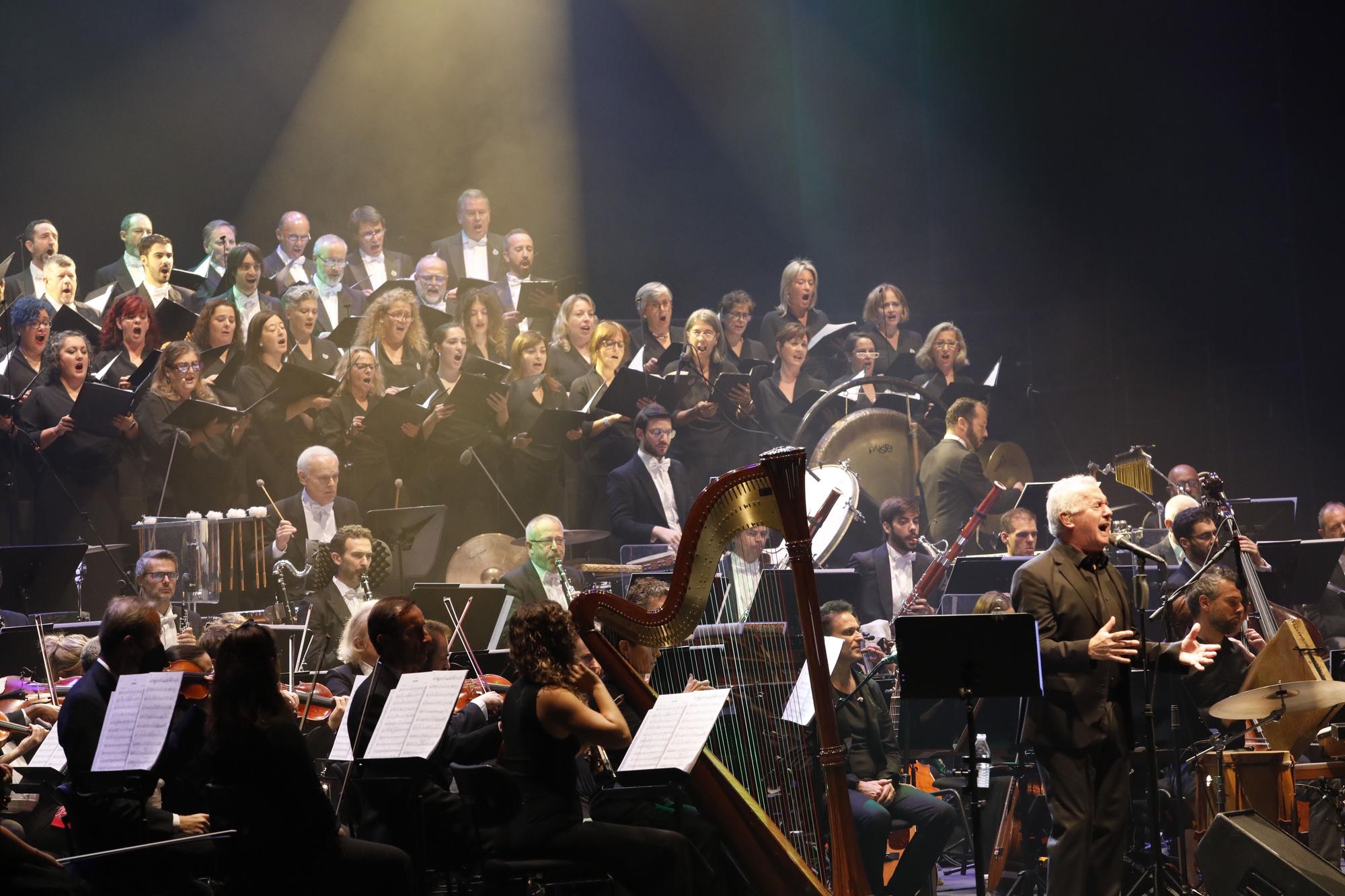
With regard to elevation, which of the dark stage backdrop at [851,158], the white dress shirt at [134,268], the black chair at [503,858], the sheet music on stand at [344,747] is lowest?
the black chair at [503,858]

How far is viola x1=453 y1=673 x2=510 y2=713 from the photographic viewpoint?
216 inches

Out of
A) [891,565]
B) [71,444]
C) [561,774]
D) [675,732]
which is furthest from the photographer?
[891,565]

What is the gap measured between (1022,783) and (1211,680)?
3.20 feet

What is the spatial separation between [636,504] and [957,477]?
10.2 ft

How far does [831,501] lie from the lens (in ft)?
40.0

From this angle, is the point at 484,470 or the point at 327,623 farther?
the point at 484,470

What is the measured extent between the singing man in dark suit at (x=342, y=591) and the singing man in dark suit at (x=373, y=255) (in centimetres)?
357

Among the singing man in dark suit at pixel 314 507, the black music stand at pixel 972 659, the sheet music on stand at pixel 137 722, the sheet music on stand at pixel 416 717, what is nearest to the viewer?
the sheet music on stand at pixel 137 722

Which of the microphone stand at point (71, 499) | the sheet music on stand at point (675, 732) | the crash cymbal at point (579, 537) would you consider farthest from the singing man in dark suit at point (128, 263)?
the sheet music on stand at point (675, 732)

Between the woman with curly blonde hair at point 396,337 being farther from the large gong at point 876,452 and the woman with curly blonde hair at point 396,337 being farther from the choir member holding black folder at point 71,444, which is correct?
the large gong at point 876,452

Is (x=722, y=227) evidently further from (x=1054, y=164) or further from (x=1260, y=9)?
(x=1260, y=9)

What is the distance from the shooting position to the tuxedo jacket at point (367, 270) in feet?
39.1

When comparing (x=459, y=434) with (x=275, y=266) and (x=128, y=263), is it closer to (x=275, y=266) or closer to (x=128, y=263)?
(x=275, y=266)

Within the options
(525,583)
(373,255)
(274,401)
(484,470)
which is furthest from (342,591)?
(373,255)
